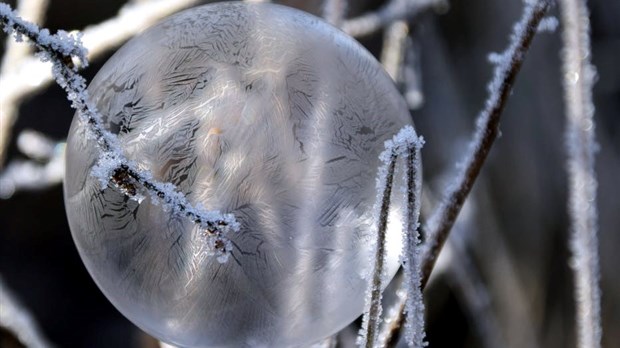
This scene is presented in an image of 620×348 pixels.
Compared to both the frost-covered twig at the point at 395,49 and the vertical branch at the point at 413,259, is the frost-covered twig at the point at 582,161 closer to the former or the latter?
the vertical branch at the point at 413,259

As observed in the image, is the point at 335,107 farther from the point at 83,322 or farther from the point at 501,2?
the point at 83,322

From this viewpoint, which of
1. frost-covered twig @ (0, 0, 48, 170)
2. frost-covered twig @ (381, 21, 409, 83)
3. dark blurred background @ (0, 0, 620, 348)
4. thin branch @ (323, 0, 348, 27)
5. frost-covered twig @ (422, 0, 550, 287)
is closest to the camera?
frost-covered twig @ (422, 0, 550, 287)

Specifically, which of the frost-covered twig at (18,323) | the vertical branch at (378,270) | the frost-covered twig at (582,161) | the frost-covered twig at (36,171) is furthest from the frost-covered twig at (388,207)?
the frost-covered twig at (36,171)

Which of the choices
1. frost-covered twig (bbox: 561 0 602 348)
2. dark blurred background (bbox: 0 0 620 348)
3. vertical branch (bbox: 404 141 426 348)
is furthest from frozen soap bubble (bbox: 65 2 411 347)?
dark blurred background (bbox: 0 0 620 348)

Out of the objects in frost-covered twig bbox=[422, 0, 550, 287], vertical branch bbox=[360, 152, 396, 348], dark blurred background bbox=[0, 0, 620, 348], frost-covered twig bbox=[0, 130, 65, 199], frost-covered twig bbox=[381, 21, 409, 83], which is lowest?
vertical branch bbox=[360, 152, 396, 348]

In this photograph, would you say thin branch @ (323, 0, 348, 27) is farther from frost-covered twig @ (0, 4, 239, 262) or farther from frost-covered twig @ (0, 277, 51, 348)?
frost-covered twig @ (0, 277, 51, 348)

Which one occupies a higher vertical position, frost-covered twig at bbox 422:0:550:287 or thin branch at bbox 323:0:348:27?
thin branch at bbox 323:0:348:27

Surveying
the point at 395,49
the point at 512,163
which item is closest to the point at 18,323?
the point at 395,49
